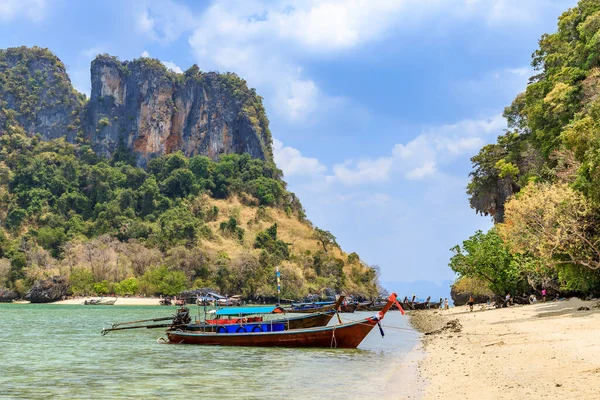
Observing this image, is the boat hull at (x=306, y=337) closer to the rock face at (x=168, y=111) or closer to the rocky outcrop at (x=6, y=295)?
the rocky outcrop at (x=6, y=295)

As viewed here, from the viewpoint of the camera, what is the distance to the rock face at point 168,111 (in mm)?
157625

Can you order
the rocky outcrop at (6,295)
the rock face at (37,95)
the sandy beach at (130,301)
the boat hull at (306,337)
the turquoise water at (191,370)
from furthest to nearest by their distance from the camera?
1. the rock face at (37,95)
2. the rocky outcrop at (6,295)
3. the sandy beach at (130,301)
4. the boat hull at (306,337)
5. the turquoise water at (191,370)

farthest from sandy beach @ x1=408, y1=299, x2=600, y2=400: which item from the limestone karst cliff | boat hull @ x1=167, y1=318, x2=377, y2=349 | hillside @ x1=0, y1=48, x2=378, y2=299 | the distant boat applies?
the limestone karst cliff

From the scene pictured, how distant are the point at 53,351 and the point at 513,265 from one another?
28.4m

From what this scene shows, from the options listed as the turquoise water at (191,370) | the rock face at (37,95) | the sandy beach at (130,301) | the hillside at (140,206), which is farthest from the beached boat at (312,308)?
the rock face at (37,95)

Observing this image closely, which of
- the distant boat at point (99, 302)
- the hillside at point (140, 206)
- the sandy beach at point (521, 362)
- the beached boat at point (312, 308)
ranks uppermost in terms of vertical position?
the hillside at point (140, 206)

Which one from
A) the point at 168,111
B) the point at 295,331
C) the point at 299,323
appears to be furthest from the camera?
the point at 168,111

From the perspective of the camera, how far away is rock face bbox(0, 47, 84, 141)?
522ft

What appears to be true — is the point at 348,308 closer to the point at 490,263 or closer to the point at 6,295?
the point at 490,263

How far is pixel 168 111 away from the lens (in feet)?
522

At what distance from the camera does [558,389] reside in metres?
10.4

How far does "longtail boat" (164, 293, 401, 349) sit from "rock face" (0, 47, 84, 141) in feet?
493

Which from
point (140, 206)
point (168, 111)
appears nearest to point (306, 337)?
point (140, 206)

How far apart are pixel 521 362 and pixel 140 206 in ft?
431
